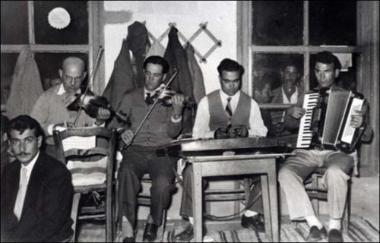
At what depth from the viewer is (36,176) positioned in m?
2.65

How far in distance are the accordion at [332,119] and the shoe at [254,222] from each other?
0.65 metres

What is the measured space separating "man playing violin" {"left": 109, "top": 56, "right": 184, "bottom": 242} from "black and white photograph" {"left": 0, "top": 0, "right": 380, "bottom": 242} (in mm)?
11

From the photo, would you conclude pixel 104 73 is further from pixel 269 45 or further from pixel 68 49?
pixel 269 45

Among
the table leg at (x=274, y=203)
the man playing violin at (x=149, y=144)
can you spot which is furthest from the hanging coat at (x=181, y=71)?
the table leg at (x=274, y=203)

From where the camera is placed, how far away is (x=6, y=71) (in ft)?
14.0

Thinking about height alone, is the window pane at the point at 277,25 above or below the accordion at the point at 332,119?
above

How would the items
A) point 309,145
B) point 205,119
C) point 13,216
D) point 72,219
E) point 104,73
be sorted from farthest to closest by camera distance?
1. point 104,73
2. point 205,119
3. point 309,145
4. point 72,219
5. point 13,216

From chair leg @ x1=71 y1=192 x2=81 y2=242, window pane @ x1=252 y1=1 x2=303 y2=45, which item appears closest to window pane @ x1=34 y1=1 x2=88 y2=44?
window pane @ x1=252 y1=1 x2=303 y2=45

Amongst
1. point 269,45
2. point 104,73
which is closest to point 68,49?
point 104,73

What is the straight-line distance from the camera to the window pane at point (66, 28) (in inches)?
167

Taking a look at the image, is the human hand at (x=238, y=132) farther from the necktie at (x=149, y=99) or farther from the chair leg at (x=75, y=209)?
the chair leg at (x=75, y=209)

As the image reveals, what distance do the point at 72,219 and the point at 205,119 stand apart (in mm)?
1349

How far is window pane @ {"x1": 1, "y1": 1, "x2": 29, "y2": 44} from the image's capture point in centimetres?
423

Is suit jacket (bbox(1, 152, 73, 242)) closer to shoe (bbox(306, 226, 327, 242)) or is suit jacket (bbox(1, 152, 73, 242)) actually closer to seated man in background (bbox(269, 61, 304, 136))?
shoe (bbox(306, 226, 327, 242))
